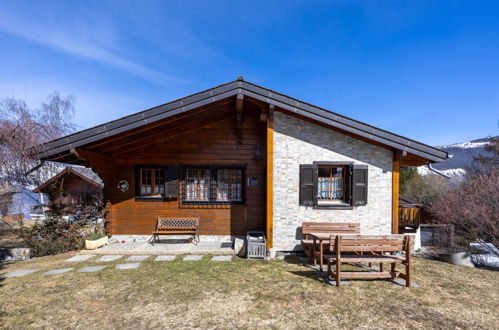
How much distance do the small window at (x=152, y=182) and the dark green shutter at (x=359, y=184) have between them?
247 inches

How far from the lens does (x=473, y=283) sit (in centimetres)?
467

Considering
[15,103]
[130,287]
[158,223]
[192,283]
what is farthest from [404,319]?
[15,103]

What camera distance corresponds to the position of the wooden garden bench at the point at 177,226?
7.15 m

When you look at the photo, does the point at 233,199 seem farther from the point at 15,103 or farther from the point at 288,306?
the point at 15,103

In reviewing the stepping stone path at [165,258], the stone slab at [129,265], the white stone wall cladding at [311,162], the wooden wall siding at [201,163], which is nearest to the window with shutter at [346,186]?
the white stone wall cladding at [311,162]

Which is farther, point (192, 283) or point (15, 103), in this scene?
point (15, 103)

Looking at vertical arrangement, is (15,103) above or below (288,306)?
above

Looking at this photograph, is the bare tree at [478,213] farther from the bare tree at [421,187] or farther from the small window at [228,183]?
the bare tree at [421,187]

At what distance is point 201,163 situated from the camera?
299 inches

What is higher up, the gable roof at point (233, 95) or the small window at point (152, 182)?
the gable roof at point (233, 95)

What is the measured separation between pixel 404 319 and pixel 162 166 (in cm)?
724

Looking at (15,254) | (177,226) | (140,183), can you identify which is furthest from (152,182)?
(15,254)

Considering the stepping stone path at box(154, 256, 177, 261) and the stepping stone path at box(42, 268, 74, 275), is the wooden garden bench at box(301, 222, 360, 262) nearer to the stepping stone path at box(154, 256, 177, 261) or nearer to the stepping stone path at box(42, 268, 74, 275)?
the stepping stone path at box(154, 256, 177, 261)

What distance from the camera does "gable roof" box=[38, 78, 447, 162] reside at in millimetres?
5676
